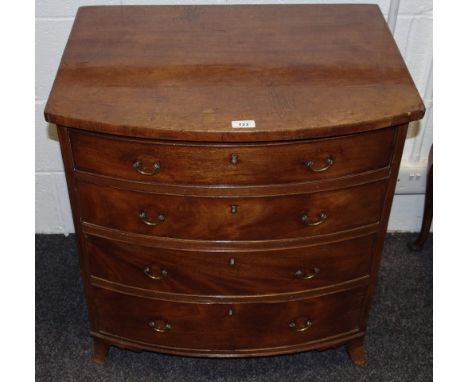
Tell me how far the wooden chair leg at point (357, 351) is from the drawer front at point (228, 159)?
28.9 inches

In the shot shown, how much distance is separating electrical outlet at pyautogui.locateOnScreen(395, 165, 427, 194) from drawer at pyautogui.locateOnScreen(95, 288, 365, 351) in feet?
2.19

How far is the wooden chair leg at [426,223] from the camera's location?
240 centimetres

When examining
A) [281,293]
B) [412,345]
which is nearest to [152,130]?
[281,293]

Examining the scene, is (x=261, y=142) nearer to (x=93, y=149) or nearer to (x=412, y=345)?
(x=93, y=149)

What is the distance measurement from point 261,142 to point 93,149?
1.33 ft

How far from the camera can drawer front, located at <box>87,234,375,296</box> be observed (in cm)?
180

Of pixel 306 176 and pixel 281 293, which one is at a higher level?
pixel 306 176

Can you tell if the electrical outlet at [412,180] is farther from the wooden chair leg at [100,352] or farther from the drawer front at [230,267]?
the wooden chair leg at [100,352]

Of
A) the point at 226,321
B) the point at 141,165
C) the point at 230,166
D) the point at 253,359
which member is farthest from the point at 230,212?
the point at 253,359

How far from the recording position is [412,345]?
88.7 inches

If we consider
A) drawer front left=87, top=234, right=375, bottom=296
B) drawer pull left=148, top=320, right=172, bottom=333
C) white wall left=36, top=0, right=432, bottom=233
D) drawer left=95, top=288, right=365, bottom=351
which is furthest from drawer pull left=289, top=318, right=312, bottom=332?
white wall left=36, top=0, right=432, bottom=233

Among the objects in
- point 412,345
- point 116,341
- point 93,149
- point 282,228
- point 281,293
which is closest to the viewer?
point 93,149

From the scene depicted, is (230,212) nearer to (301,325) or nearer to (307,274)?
(307,274)

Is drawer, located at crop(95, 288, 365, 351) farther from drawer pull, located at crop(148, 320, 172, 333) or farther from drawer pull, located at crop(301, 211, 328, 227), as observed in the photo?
drawer pull, located at crop(301, 211, 328, 227)
